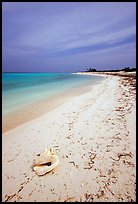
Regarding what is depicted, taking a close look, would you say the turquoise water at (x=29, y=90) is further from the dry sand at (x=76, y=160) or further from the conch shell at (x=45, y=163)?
the conch shell at (x=45, y=163)

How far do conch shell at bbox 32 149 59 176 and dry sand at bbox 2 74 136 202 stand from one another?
10 cm

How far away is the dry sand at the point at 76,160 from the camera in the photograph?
9.11 feet

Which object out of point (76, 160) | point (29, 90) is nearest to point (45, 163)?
point (76, 160)

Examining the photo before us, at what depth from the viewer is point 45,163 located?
3545mm

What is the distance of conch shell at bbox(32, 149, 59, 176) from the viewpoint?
3.29m

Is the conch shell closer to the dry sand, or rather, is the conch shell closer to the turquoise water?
the dry sand

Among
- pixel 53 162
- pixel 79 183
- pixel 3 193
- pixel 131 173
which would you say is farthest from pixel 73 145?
pixel 3 193

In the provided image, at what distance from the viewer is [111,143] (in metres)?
4.14

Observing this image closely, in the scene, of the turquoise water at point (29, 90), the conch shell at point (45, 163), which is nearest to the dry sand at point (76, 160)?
the conch shell at point (45, 163)

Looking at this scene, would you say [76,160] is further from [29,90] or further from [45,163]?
[29,90]

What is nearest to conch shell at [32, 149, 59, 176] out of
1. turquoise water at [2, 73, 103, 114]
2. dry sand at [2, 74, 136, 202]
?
dry sand at [2, 74, 136, 202]

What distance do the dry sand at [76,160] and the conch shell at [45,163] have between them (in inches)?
3.8

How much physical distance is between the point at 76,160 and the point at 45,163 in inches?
29.4

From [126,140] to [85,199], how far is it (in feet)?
7.01
